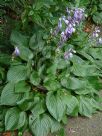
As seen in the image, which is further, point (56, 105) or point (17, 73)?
point (17, 73)

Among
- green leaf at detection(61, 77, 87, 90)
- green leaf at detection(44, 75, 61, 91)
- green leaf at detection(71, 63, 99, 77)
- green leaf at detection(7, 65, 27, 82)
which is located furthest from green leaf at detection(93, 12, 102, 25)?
green leaf at detection(7, 65, 27, 82)

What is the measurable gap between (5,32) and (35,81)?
138 cm

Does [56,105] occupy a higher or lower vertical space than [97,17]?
lower

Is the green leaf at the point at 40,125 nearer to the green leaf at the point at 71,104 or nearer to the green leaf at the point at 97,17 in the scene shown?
the green leaf at the point at 71,104

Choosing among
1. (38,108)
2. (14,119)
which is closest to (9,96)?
(14,119)

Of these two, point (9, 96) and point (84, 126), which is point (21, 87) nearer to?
point (9, 96)

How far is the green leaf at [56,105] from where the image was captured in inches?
187

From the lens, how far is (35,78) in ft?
16.0

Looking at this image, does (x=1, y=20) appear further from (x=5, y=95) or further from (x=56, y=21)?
(x=5, y=95)

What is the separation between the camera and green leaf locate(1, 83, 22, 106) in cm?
477

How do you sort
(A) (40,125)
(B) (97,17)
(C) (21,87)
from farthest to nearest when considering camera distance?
(B) (97,17)
(C) (21,87)
(A) (40,125)

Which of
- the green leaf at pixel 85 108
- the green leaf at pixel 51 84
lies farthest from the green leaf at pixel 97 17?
the green leaf at pixel 51 84

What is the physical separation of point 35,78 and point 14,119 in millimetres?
604

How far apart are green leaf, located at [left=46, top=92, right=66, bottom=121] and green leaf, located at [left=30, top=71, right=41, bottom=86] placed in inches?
8.8
